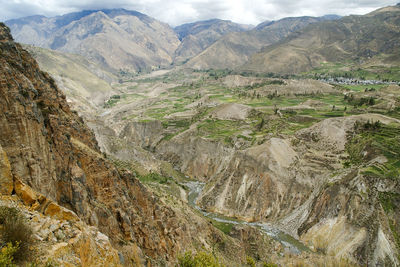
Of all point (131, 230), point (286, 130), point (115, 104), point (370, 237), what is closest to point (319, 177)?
point (370, 237)

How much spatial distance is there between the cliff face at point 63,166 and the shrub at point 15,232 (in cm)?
269

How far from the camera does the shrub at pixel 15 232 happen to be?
10977 millimetres

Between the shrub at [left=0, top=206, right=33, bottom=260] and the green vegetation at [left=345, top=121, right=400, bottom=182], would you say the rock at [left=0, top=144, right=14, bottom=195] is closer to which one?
the shrub at [left=0, top=206, right=33, bottom=260]

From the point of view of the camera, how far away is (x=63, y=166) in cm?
2234

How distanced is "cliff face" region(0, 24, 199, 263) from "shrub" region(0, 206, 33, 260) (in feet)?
8.83

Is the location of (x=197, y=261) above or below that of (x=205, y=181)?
above

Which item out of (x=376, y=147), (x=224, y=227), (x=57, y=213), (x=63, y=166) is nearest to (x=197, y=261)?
(x=63, y=166)

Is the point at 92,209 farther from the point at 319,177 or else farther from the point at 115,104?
the point at 115,104

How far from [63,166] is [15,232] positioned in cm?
1186

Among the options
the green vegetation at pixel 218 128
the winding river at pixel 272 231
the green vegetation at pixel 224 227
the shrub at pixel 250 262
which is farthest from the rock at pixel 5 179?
the green vegetation at pixel 218 128

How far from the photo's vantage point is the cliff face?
58.6 ft

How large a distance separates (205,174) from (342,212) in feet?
140

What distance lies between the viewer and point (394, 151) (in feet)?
180

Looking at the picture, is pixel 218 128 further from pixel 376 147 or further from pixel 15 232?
pixel 15 232
